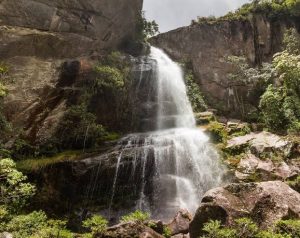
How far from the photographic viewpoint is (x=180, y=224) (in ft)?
41.8

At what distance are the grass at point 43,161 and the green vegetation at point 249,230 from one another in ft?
32.7

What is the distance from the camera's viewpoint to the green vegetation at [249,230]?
9320mm

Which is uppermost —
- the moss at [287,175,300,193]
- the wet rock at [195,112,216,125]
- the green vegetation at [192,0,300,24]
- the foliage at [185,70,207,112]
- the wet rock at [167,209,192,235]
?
the green vegetation at [192,0,300,24]

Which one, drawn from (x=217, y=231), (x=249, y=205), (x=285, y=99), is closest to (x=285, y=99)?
(x=285, y=99)

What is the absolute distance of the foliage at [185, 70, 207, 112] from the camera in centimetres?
2600

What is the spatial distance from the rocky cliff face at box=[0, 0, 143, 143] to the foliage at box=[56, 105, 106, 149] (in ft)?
1.81

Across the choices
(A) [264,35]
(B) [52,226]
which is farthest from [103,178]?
(A) [264,35]

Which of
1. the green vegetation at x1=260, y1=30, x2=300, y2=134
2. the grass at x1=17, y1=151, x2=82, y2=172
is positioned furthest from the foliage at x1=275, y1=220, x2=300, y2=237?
the green vegetation at x1=260, y1=30, x2=300, y2=134

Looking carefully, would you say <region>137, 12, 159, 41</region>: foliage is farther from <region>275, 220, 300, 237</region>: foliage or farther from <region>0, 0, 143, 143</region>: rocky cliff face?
<region>275, 220, 300, 237</region>: foliage

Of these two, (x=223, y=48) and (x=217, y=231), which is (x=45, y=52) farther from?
(x=217, y=231)

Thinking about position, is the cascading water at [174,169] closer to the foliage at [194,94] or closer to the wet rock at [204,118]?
the wet rock at [204,118]

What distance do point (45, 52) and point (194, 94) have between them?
10.7 meters

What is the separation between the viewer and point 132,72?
83.7 ft

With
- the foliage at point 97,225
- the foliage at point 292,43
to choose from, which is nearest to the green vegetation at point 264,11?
the foliage at point 292,43
